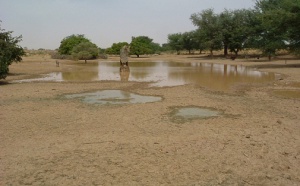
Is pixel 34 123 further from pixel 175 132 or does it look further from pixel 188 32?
pixel 188 32

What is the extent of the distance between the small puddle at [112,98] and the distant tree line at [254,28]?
65.1ft

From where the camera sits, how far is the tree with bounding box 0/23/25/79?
2058cm

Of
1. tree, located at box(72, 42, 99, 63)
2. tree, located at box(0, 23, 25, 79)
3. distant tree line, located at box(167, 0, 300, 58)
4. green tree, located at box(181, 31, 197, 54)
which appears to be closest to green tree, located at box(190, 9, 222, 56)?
distant tree line, located at box(167, 0, 300, 58)

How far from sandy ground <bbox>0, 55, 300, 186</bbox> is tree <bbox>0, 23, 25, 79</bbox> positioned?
995 centimetres

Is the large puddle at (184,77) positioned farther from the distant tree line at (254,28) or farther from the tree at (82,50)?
the tree at (82,50)

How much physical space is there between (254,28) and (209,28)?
40.3 feet

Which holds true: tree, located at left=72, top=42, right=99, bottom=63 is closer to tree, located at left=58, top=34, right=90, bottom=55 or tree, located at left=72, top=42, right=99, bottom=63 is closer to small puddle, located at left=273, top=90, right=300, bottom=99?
tree, located at left=58, top=34, right=90, bottom=55

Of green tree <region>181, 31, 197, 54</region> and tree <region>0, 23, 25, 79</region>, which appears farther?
green tree <region>181, 31, 197, 54</region>

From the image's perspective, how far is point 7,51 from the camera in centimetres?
2209

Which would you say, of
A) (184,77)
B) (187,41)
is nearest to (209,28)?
(187,41)

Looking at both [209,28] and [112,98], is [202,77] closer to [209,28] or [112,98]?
[112,98]

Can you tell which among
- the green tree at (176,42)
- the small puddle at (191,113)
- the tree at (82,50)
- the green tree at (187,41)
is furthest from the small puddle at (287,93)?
the green tree at (176,42)

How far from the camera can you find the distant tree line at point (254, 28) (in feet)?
96.8

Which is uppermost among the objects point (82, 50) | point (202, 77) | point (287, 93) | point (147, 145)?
point (82, 50)
